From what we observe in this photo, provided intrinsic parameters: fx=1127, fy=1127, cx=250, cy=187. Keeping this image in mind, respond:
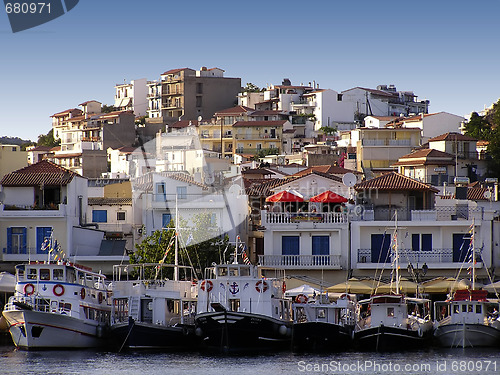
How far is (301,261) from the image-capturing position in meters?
56.7

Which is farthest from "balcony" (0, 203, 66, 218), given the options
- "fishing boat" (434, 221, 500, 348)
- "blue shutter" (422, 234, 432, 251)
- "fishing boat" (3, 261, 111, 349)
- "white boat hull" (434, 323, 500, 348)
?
"white boat hull" (434, 323, 500, 348)

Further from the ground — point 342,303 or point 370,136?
point 370,136

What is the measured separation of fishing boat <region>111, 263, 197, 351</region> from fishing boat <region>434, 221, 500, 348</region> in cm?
1084

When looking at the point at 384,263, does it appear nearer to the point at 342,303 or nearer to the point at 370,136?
the point at 342,303

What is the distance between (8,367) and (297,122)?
88.8 m

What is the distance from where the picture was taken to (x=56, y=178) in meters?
60.3

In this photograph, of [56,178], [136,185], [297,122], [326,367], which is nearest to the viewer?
[326,367]

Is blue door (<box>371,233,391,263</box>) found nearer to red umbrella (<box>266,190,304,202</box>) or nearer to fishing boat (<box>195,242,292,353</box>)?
red umbrella (<box>266,190,304,202</box>)

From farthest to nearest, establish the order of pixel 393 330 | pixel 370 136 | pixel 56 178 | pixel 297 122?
pixel 297 122
pixel 370 136
pixel 56 178
pixel 393 330

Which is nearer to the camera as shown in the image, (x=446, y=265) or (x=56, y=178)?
(x=446, y=265)

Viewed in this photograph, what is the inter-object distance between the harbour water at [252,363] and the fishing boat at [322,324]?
1450 mm

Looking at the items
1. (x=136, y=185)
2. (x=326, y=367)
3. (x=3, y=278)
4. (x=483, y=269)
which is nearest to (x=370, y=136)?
(x=136, y=185)

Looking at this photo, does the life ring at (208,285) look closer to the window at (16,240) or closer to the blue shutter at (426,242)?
the blue shutter at (426,242)

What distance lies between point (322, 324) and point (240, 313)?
3.59m
